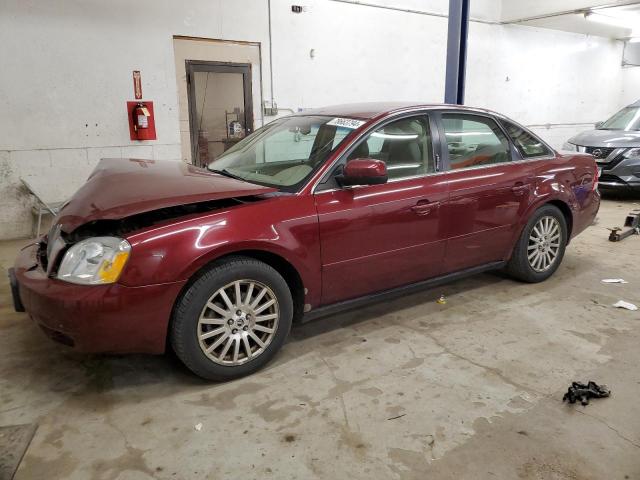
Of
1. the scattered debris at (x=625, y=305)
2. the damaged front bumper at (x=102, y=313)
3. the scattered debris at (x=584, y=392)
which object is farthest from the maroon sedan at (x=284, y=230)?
the scattered debris at (x=584, y=392)

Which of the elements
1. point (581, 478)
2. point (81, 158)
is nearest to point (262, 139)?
point (581, 478)

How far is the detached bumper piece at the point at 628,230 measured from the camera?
523cm

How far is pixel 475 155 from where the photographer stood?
3.42 meters

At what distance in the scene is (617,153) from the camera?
7090 mm

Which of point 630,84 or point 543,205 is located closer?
point 543,205

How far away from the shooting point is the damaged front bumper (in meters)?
2.15

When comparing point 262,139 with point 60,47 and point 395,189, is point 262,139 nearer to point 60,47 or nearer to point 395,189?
point 395,189

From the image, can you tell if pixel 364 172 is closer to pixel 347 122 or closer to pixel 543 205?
pixel 347 122

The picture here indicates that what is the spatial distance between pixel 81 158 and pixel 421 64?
5691 millimetres

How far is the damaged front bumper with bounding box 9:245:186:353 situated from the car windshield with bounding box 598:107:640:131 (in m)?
8.16

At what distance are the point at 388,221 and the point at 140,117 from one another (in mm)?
4263

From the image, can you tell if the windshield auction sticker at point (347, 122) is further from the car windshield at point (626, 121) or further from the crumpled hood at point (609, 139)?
the car windshield at point (626, 121)

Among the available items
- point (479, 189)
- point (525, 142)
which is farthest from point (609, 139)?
point (479, 189)

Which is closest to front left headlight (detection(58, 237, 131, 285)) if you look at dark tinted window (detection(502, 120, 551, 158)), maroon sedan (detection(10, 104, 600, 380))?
maroon sedan (detection(10, 104, 600, 380))
